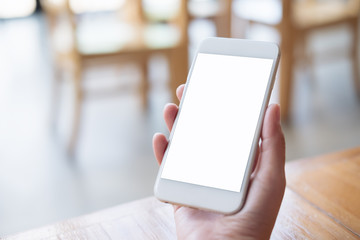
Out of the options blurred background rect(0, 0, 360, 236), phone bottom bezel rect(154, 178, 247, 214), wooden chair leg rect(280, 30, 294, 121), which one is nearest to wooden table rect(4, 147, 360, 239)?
phone bottom bezel rect(154, 178, 247, 214)

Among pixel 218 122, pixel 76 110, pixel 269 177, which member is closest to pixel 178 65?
pixel 76 110

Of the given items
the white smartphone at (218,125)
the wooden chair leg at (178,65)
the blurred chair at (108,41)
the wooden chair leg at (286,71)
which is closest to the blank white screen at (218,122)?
the white smartphone at (218,125)

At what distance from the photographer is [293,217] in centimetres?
59

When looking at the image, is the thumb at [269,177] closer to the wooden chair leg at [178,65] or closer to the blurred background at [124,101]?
the blurred background at [124,101]

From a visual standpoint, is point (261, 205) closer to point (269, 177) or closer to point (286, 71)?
point (269, 177)

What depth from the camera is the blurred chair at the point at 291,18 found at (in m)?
1.96

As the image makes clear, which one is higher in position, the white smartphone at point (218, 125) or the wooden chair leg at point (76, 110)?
the white smartphone at point (218, 125)

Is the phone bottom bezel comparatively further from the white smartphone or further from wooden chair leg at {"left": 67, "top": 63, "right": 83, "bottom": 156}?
wooden chair leg at {"left": 67, "top": 63, "right": 83, "bottom": 156}

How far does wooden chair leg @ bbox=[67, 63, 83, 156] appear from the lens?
5.85ft

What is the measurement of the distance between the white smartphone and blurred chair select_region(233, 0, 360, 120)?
139 cm

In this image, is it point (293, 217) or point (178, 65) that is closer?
point (293, 217)

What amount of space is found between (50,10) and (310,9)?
1.12 m

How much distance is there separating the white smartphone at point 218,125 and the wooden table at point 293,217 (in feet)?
0.17

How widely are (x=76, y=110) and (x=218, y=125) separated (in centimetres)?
133
